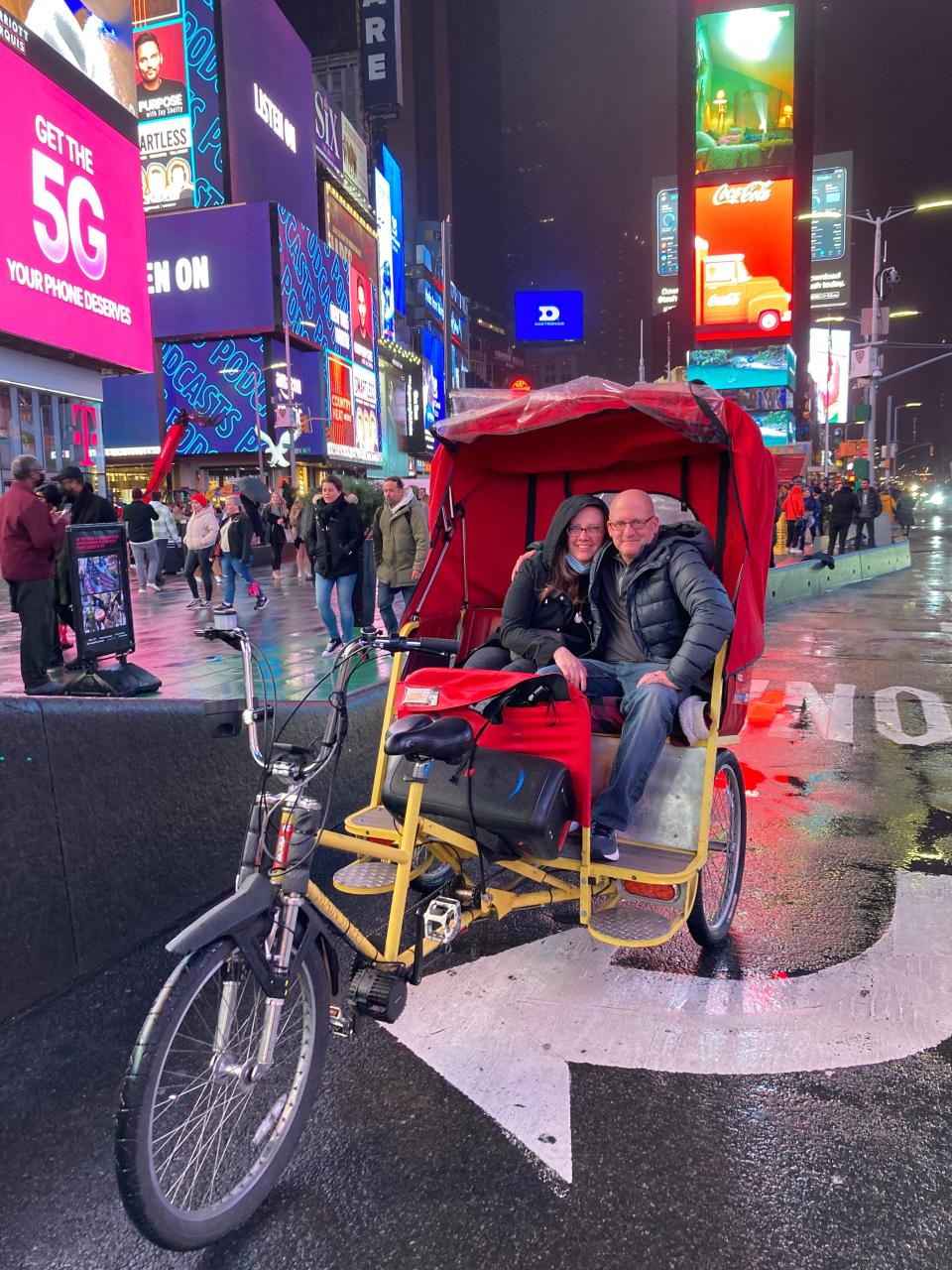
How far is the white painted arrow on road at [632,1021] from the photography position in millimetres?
3033

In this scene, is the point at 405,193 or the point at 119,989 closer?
the point at 119,989

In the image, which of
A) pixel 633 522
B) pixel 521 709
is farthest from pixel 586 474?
pixel 521 709

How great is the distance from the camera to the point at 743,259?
5375cm

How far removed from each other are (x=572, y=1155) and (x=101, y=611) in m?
7.15

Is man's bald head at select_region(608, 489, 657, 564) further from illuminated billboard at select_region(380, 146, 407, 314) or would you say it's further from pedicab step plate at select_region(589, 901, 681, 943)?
illuminated billboard at select_region(380, 146, 407, 314)

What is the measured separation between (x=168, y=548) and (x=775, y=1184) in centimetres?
2119

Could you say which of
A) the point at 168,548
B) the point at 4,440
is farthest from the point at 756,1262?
the point at 4,440

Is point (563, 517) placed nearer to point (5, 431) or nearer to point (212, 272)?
point (5, 431)

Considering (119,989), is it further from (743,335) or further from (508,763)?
(743,335)

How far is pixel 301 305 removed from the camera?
54.5 metres

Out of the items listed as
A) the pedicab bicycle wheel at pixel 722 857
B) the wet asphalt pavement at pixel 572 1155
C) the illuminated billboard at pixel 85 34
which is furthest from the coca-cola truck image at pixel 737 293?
the wet asphalt pavement at pixel 572 1155

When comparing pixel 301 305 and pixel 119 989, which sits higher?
pixel 301 305

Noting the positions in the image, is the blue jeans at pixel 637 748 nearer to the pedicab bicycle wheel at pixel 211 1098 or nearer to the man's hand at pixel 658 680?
the man's hand at pixel 658 680

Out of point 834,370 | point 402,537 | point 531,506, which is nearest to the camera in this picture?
point 531,506
